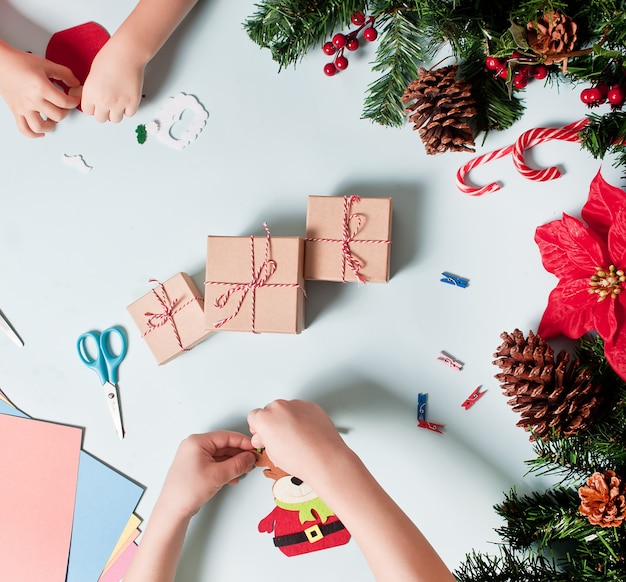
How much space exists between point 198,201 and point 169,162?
0.10 m

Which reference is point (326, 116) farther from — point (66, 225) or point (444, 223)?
point (66, 225)

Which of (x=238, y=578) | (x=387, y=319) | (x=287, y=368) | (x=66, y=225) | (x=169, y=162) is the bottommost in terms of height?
(x=238, y=578)

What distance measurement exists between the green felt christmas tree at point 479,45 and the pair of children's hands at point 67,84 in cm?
25

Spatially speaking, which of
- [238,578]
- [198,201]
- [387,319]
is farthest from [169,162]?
[238,578]

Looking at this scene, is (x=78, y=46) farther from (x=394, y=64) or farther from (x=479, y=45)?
(x=479, y=45)

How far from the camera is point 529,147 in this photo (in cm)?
107

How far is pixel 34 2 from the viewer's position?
1.19 metres

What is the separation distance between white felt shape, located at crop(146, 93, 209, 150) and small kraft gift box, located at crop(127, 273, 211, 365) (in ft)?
0.87

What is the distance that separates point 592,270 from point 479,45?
404mm

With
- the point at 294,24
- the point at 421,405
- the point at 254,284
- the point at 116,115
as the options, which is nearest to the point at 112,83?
the point at 116,115

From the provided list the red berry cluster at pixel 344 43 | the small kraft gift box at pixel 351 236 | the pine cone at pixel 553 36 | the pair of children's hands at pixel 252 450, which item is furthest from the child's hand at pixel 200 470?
the pine cone at pixel 553 36

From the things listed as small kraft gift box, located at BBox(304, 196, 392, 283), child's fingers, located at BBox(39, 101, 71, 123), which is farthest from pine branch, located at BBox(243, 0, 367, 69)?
child's fingers, located at BBox(39, 101, 71, 123)

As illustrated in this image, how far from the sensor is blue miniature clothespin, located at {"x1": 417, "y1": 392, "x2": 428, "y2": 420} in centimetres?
111

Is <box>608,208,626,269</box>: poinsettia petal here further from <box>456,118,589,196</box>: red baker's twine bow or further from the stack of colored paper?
the stack of colored paper
